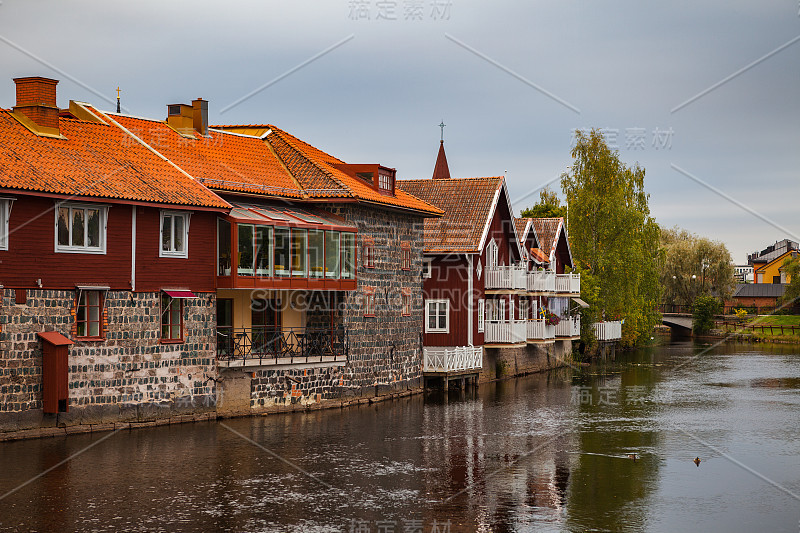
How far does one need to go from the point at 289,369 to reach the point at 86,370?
818 centimetres

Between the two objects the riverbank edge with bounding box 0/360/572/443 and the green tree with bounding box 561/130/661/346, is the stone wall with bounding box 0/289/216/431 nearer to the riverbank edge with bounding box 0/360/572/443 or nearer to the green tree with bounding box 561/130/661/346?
the riverbank edge with bounding box 0/360/572/443

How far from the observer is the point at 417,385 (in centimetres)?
4403

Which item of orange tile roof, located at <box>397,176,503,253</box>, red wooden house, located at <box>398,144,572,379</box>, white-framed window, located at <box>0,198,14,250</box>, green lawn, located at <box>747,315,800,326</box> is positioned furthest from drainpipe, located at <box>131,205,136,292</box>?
green lawn, located at <box>747,315,800,326</box>

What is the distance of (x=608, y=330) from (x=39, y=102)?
44.1 metres

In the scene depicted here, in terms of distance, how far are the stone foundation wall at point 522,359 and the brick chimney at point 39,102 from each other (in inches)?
990

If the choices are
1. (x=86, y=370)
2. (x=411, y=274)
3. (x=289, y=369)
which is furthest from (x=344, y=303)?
(x=86, y=370)

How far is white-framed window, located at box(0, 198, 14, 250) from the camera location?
2759 centimetres

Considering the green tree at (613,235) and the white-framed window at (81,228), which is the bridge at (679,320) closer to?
the green tree at (613,235)

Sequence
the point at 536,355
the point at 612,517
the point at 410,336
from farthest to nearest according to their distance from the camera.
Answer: the point at 536,355 → the point at 410,336 → the point at 612,517

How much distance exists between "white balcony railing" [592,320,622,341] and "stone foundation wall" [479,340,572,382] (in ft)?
9.03

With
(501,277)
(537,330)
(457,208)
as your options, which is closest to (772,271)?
(537,330)

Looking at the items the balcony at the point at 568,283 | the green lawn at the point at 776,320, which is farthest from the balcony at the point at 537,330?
the green lawn at the point at 776,320

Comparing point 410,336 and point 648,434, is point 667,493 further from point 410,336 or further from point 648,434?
point 410,336

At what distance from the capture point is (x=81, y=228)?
97.3 ft
